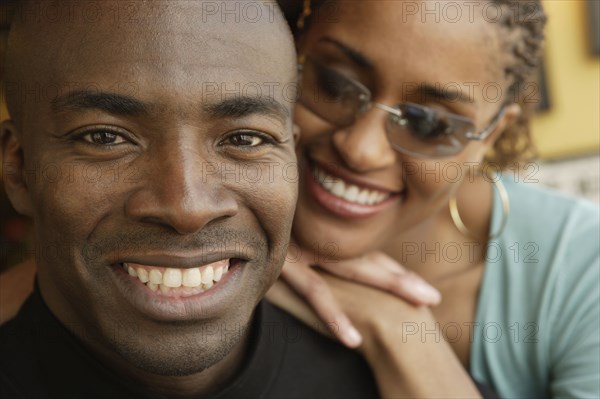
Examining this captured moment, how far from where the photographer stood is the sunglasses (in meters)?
2.41

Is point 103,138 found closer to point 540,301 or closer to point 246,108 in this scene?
point 246,108

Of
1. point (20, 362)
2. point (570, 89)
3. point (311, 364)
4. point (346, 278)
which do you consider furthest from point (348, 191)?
point (570, 89)

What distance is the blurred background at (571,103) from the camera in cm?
538

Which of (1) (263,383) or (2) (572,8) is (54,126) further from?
(2) (572,8)

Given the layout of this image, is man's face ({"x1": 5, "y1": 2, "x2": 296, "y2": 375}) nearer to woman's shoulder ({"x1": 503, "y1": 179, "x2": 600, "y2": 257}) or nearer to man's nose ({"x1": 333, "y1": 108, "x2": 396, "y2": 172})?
man's nose ({"x1": 333, "y1": 108, "x2": 396, "y2": 172})

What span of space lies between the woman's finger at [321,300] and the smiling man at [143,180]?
1.55ft

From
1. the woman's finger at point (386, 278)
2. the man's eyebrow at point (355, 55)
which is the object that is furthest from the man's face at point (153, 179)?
the woman's finger at point (386, 278)

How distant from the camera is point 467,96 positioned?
96.2 inches

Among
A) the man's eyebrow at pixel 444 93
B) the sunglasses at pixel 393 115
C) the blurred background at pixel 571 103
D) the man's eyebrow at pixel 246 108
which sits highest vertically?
the man's eyebrow at pixel 246 108

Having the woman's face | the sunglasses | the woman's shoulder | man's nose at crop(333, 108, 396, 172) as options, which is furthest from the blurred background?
man's nose at crop(333, 108, 396, 172)

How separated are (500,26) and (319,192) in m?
0.72

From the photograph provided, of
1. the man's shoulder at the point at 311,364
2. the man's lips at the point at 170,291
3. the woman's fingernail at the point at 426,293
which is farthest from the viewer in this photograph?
the woman's fingernail at the point at 426,293

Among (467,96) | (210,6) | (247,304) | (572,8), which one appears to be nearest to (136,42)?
(210,6)

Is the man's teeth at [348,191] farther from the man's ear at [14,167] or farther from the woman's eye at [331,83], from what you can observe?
the man's ear at [14,167]
